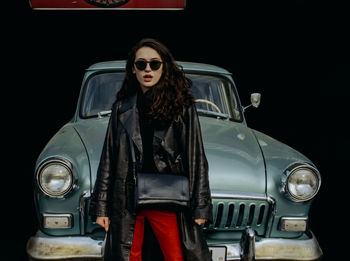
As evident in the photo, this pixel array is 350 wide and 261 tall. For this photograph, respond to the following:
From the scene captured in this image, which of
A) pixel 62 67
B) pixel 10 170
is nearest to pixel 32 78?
pixel 62 67

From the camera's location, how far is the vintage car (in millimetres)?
2828

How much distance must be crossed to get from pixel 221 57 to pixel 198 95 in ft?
15.0

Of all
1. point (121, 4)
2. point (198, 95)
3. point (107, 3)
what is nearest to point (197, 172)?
point (198, 95)

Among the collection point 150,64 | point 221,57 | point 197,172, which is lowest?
point 221,57

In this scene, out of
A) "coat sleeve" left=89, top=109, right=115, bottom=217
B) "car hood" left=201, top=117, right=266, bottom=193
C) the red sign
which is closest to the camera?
"coat sleeve" left=89, top=109, right=115, bottom=217

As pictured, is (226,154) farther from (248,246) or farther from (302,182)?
(248,246)

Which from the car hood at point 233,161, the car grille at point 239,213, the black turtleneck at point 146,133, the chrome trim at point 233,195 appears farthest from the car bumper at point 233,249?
the black turtleneck at point 146,133

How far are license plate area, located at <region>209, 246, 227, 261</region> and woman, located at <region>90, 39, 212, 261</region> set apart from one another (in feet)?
1.26

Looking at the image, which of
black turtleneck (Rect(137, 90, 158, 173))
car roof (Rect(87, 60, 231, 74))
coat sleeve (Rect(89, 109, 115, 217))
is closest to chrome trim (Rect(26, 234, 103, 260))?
coat sleeve (Rect(89, 109, 115, 217))

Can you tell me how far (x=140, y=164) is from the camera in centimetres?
230

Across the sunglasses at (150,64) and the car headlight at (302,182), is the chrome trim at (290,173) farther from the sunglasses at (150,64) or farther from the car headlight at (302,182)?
the sunglasses at (150,64)

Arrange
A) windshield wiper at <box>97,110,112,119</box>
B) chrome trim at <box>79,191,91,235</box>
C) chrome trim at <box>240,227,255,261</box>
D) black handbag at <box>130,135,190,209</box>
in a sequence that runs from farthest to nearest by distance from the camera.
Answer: windshield wiper at <box>97,110,112,119</box> < chrome trim at <box>79,191,91,235</box> < chrome trim at <box>240,227,255,261</box> < black handbag at <box>130,135,190,209</box>

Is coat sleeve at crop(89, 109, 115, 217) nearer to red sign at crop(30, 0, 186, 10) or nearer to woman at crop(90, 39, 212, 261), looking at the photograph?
woman at crop(90, 39, 212, 261)

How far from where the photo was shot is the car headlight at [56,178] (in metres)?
2.83
